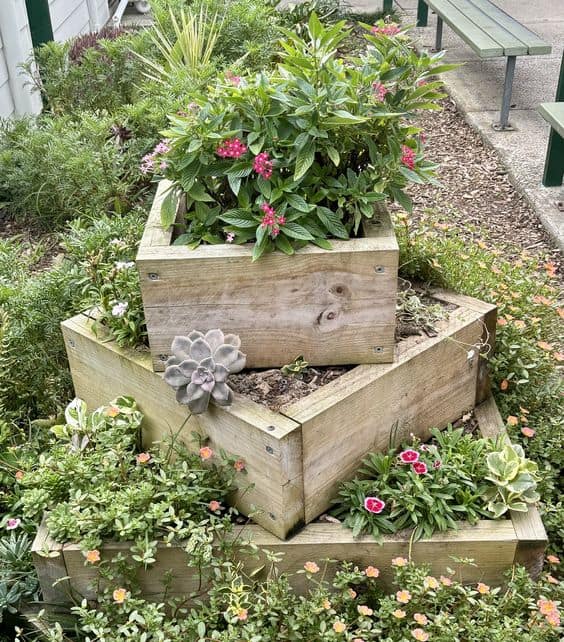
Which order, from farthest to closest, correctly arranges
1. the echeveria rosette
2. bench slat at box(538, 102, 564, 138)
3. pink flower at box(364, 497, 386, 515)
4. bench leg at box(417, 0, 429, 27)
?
bench leg at box(417, 0, 429, 27)
bench slat at box(538, 102, 564, 138)
pink flower at box(364, 497, 386, 515)
the echeveria rosette

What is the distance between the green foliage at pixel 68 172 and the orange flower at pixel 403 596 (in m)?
2.39

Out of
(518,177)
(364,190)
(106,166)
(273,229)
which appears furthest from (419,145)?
(518,177)

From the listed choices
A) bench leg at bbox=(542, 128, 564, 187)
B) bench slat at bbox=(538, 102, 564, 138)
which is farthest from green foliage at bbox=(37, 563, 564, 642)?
bench leg at bbox=(542, 128, 564, 187)

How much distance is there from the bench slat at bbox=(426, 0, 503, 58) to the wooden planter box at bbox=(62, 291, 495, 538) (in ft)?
12.3

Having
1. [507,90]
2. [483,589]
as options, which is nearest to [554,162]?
[507,90]

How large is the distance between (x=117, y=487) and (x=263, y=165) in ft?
3.20

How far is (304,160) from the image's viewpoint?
2.03m

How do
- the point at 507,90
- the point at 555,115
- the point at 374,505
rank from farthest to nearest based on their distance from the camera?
1. the point at 507,90
2. the point at 555,115
3. the point at 374,505

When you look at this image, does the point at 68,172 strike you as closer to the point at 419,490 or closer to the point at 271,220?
the point at 271,220

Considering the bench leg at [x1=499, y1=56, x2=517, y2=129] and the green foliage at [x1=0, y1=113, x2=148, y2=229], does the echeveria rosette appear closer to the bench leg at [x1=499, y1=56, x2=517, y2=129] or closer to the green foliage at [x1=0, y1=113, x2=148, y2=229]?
the green foliage at [x1=0, y1=113, x2=148, y2=229]

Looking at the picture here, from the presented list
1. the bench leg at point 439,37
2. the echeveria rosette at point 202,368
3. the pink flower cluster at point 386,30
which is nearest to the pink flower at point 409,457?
the echeveria rosette at point 202,368

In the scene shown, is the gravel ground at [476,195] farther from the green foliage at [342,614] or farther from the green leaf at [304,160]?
the green foliage at [342,614]

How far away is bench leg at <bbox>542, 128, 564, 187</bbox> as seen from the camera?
190 inches

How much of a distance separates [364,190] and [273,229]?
0.30 metres
